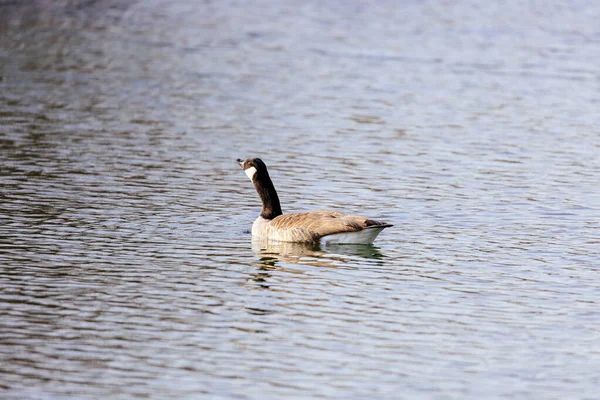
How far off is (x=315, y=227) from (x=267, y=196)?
157 centimetres

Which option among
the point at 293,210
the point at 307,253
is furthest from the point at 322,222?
the point at 293,210

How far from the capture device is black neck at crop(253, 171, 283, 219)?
60.1 feet

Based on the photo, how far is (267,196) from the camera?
1842cm

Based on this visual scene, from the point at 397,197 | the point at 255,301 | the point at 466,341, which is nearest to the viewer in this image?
the point at 466,341

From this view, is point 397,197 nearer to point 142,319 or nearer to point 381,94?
point 142,319

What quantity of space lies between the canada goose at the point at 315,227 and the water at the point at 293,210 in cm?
22

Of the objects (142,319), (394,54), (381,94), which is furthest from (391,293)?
(394,54)

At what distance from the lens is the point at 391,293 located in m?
14.5

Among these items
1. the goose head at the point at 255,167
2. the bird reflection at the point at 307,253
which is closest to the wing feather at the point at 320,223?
the bird reflection at the point at 307,253

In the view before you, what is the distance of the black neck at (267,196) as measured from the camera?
18312 millimetres

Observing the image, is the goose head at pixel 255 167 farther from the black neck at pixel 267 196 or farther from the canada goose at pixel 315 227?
the canada goose at pixel 315 227

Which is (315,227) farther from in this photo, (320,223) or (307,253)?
(307,253)

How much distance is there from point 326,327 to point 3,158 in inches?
488

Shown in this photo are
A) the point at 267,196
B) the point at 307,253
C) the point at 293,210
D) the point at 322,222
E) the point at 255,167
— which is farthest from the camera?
the point at 293,210
